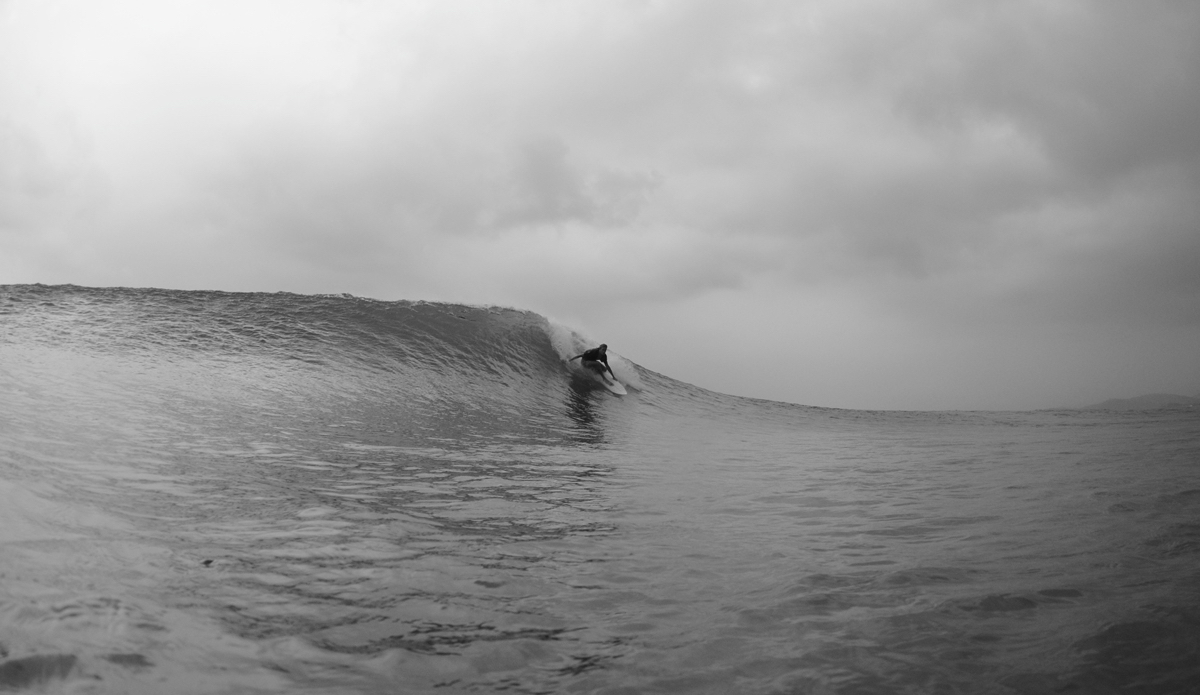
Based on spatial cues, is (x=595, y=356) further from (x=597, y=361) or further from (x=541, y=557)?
(x=541, y=557)

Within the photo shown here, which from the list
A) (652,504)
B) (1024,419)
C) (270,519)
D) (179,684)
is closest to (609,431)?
(652,504)

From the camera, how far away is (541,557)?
3543mm

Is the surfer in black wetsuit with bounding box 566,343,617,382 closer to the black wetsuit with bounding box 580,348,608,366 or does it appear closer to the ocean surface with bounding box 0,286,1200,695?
the black wetsuit with bounding box 580,348,608,366

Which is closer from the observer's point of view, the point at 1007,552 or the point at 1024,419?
the point at 1007,552

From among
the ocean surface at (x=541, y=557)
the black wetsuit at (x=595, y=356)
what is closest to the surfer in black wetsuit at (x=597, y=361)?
the black wetsuit at (x=595, y=356)

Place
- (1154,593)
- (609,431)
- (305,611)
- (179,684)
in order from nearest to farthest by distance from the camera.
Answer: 1. (179,684)
2. (305,611)
3. (1154,593)
4. (609,431)

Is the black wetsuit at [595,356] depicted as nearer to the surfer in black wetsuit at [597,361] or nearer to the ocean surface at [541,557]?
the surfer in black wetsuit at [597,361]

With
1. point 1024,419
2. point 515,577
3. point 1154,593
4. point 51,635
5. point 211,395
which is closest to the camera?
point 51,635

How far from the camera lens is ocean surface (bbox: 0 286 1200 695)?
2.20 meters

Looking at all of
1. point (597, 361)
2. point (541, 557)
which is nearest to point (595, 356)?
point (597, 361)

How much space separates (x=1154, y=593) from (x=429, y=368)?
11.0 metres

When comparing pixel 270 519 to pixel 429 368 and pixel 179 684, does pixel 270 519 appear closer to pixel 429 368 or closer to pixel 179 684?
pixel 179 684

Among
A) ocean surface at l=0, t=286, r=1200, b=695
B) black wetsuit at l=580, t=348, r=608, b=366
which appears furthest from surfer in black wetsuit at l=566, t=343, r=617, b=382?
ocean surface at l=0, t=286, r=1200, b=695

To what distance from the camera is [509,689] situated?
210cm
